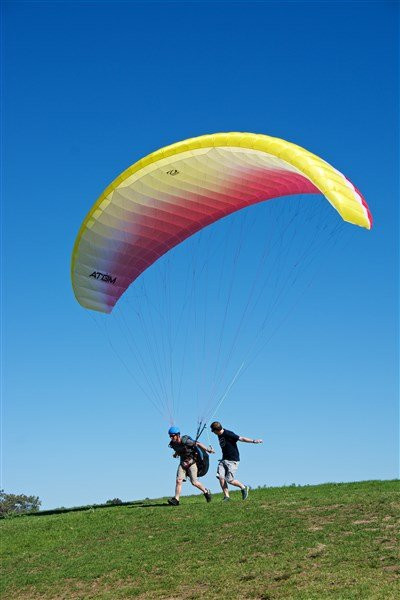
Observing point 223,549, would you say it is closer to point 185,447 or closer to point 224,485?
point 224,485

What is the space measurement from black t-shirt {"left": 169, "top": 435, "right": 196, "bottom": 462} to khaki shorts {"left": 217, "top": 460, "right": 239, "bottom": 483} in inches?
32.4

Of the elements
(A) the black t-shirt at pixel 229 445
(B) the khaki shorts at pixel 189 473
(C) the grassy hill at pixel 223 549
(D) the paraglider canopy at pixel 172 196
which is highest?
(D) the paraglider canopy at pixel 172 196

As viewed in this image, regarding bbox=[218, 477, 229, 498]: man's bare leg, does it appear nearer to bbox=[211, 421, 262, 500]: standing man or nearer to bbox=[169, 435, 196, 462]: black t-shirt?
bbox=[211, 421, 262, 500]: standing man

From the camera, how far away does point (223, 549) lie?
57.1 ft

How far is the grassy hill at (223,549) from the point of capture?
1505cm

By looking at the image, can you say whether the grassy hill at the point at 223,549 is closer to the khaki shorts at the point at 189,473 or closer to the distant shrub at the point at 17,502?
the khaki shorts at the point at 189,473

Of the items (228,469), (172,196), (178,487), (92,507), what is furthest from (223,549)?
(172,196)

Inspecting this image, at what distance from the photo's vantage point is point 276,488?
78.9 ft

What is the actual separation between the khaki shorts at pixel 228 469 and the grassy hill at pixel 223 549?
64cm

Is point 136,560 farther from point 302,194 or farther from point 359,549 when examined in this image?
point 302,194

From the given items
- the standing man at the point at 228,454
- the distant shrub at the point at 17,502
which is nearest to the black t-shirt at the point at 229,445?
the standing man at the point at 228,454

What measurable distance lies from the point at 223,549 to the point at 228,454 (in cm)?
447

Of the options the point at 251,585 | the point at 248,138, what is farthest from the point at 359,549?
the point at 248,138

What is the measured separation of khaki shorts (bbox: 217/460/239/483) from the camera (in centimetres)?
2167
